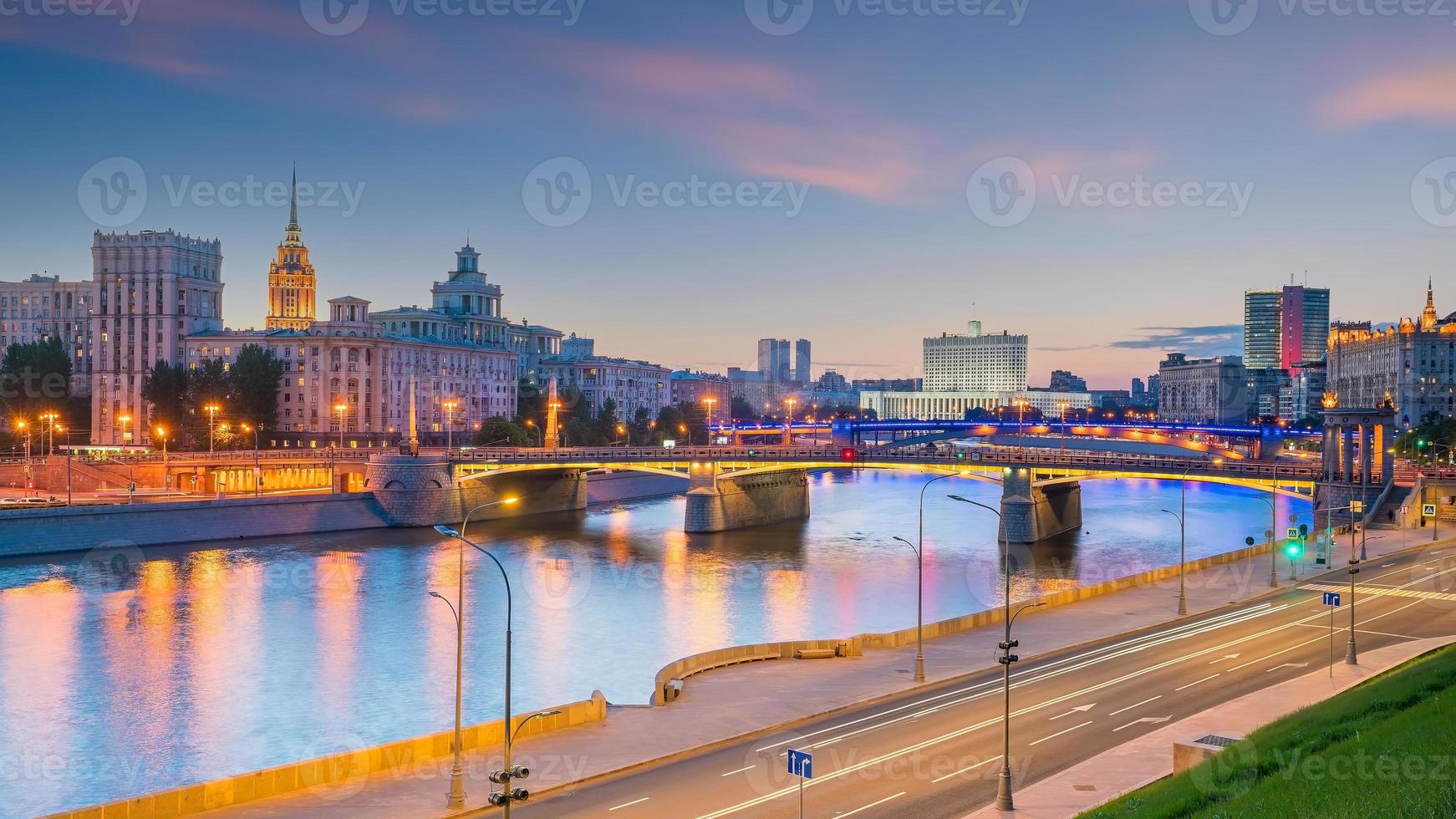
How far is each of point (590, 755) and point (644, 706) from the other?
5.19m

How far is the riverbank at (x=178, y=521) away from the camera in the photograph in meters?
69.3

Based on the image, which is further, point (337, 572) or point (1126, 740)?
point (337, 572)

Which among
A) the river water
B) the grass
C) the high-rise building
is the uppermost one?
the high-rise building

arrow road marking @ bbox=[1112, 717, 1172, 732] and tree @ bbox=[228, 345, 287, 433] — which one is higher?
tree @ bbox=[228, 345, 287, 433]

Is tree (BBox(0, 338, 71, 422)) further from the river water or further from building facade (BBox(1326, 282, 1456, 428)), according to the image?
building facade (BBox(1326, 282, 1456, 428))

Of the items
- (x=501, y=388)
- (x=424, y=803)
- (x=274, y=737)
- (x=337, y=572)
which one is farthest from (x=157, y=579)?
(x=501, y=388)

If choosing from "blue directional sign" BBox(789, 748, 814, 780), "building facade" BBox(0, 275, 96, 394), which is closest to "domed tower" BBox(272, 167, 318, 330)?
"building facade" BBox(0, 275, 96, 394)

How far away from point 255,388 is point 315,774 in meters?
106

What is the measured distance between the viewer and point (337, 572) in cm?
6644

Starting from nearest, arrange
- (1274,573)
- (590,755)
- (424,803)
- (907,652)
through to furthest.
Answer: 1. (424,803)
2. (590,755)
3. (907,652)
4. (1274,573)

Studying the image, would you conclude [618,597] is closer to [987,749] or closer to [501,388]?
[987,749]

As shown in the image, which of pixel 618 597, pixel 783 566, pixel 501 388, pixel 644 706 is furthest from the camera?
pixel 501 388

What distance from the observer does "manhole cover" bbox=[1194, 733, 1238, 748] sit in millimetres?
23281

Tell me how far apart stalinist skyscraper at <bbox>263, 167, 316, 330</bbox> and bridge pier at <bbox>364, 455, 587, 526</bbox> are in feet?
254
